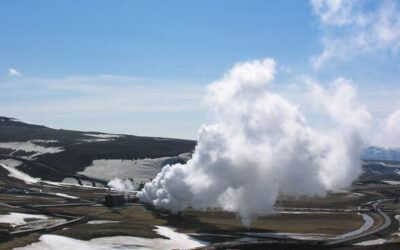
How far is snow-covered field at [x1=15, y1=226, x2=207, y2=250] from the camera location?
86938 mm

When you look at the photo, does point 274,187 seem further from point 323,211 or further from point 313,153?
point 323,211

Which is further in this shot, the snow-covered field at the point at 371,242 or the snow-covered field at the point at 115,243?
the snow-covered field at the point at 371,242

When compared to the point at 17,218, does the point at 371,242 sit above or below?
above

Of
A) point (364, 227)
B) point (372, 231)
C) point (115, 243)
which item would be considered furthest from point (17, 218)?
point (364, 227)

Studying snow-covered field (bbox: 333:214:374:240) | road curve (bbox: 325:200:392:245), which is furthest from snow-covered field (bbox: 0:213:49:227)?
snow-covered field (bbox: 333:214:374:240)

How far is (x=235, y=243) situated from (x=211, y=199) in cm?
3456

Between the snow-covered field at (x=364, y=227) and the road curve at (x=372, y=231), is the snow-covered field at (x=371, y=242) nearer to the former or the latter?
the road curve at (x=372, y=231)

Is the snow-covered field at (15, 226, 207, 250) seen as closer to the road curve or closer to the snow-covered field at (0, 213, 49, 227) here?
the snow-covered field at (0, 213, 49, 227)

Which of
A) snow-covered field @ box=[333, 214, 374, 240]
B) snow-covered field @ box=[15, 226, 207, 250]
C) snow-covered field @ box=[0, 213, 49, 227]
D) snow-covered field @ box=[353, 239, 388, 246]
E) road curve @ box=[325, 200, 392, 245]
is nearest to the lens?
snow-covered field @ box=[15, 226, 207, 250]

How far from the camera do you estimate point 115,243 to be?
92625 millimetres

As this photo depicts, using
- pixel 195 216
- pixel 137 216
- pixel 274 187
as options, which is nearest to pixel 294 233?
pixel 274 187

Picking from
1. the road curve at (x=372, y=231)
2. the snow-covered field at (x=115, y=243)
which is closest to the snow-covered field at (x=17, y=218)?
the snow-covered field at (x=115, y=243)

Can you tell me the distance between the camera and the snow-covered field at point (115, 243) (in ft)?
285

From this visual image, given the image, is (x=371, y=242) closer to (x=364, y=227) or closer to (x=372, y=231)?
(x=372, y=231)
